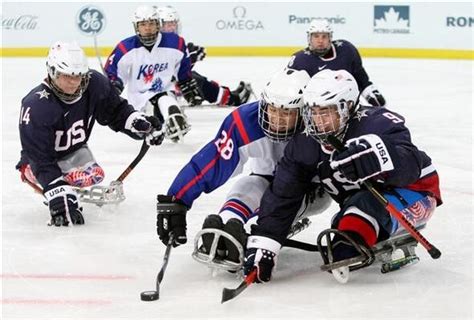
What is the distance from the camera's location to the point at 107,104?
4309 millimetres

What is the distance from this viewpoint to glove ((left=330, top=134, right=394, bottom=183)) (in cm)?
277

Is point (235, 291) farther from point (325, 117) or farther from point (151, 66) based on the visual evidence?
point (151, 66)

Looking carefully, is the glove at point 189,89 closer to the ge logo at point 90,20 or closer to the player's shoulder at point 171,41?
the player's shoulder at point 171,41

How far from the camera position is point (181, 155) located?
18.7 ft

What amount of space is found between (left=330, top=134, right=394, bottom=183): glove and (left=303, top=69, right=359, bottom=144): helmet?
132 millimetres

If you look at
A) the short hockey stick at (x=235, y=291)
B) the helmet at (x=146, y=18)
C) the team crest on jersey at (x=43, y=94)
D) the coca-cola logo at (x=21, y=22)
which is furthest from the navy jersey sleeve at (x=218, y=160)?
the coca-cola logo at (x=21, y=22)

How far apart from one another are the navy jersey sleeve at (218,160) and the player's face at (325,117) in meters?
0.35

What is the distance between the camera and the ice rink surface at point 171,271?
282 centimetres

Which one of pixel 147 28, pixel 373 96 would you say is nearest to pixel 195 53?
pixel 147 28

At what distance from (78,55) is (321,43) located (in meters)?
2.37

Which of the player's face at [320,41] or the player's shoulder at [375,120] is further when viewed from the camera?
the player's face at [320,41]

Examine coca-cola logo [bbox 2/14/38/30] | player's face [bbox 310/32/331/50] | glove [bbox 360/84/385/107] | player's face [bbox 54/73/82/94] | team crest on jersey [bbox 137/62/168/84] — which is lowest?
coca-cola logo [bbox 2/14/38/30]

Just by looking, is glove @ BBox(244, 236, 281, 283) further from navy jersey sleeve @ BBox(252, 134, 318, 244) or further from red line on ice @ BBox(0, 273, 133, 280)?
red line on ice @ BBox(0, 273, 133, 280)

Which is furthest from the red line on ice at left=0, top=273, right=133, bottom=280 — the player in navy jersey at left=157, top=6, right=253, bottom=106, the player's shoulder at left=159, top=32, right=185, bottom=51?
the player in navy jersey at left=157, top=6, right=253, bottom=106
